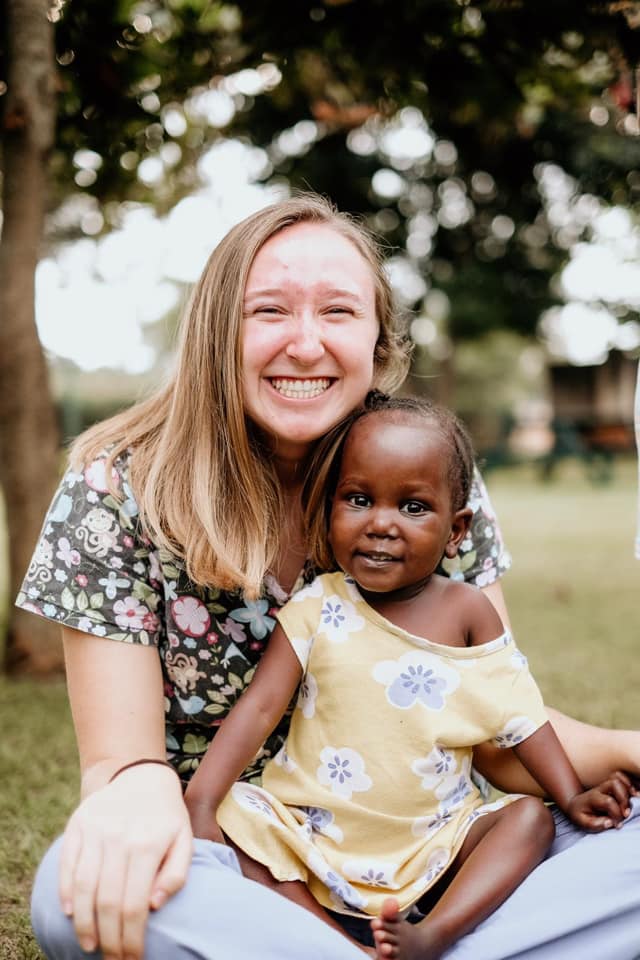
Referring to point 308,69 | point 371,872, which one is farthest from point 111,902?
point 308,69

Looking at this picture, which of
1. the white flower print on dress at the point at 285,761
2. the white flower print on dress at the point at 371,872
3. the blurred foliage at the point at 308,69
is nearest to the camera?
the white flower print on dress at the point at 371,872

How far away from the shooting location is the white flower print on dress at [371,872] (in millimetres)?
1874

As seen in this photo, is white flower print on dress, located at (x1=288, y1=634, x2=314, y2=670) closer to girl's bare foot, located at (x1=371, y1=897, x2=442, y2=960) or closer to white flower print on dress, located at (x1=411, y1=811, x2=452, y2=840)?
white flower print on dress, located at (x1=411, y1=811, x2=452, y2=840)

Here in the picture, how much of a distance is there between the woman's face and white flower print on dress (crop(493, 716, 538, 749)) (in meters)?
0.70

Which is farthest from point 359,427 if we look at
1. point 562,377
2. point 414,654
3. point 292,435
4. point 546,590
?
point 562,377

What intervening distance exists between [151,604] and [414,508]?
58cm

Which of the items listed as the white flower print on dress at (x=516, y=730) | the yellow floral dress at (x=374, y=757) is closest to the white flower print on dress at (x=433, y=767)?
the yellow floral dress at (x=374, y=757)

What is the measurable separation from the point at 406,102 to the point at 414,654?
347cm

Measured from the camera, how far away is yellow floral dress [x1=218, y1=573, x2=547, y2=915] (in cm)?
188

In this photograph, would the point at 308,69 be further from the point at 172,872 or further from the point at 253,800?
the point at 172,872

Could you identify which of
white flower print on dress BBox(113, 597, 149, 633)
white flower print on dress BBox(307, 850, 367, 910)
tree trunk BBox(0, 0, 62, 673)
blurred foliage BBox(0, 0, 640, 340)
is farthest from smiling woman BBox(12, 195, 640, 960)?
tree trunk BBox(0, 0, 62, 673)

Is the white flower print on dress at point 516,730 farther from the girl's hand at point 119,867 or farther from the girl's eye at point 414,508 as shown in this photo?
the girl's hand at point 119,867

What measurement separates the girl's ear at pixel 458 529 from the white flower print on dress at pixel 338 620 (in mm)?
258

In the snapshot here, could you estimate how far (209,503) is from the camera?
6.84ft
